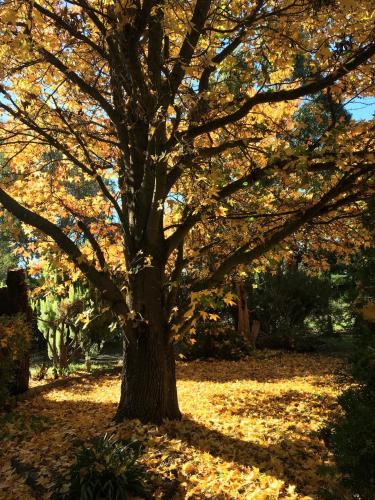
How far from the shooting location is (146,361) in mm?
5191

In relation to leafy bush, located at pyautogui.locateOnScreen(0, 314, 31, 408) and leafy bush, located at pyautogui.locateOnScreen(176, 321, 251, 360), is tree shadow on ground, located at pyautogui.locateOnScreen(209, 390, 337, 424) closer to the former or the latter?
leafy bush, located at pyautogui.locateOnScreen(0, 314, 31, 408)

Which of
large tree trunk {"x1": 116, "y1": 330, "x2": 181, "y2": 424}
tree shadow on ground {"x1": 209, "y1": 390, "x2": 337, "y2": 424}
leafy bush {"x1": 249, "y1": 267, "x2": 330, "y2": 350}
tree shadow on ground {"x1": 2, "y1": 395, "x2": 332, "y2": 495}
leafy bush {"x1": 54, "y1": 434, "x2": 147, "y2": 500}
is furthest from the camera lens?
leafy bush {"x1": 249, "y1": 267, "x2": 330, "y2": 350}

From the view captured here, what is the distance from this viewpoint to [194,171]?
502 centimetres

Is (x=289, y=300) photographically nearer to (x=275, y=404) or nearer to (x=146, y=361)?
(x=275, y=404)

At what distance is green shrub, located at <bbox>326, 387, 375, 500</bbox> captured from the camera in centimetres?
258

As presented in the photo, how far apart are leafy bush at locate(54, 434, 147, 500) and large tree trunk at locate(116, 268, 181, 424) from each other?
1.25 meters

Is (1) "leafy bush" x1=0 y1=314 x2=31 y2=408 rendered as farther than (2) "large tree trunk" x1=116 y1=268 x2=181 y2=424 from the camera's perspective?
Yes

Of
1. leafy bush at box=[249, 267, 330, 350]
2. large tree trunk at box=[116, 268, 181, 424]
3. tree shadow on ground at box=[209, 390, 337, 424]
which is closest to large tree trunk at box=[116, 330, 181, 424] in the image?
large tree trunk at box=[116, 268, 181, 424]

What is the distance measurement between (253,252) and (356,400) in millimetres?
2350

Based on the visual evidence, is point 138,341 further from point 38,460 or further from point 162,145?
point 162,145

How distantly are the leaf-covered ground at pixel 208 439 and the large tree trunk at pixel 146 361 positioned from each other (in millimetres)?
195

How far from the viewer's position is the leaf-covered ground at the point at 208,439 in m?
3.75

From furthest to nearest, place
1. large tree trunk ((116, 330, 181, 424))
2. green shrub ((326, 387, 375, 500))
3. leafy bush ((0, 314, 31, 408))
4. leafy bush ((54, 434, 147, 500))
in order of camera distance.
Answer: leafy bush ((0, 314, 31, 408)) < large tree trunk ((116, 330, 181, 424)) < leafy bush ((54, 434, 147, 500)) < green shrub ((326, 387, 375, 500))

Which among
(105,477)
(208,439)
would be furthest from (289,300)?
(105,477)
